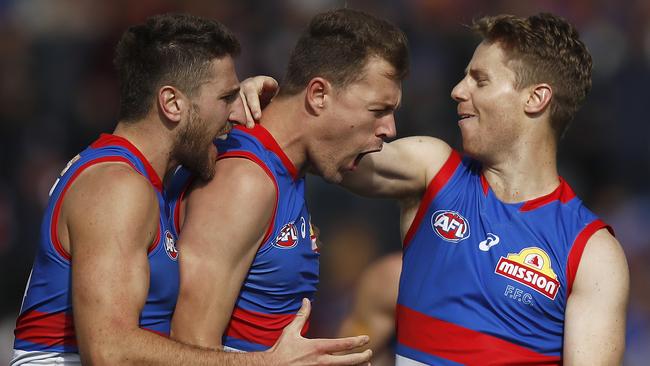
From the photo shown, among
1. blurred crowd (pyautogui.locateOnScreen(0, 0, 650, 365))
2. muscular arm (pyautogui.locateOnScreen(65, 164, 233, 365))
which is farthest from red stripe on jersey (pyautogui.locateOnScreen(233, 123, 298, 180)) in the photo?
blurred crowd (pyautogui.locateOnScreen(0, 0, 650, 365))

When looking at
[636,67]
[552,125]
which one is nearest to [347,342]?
[552,125]

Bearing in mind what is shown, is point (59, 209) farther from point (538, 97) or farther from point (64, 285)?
point (538, 97)

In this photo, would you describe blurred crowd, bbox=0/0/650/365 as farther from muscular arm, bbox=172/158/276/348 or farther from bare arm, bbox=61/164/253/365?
bare arm, bbox=61/164/253/365

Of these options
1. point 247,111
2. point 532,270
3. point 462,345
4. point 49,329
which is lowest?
point 49,329

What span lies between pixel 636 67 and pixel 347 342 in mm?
6010

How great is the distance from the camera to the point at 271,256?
4.30m

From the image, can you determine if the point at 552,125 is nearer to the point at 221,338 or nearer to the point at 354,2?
the point at 221,338

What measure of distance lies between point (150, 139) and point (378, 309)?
210cm

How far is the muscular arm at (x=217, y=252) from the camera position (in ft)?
13.3

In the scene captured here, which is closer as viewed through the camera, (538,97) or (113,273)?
(113,273)

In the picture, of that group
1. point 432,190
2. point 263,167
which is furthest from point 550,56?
point 263,167

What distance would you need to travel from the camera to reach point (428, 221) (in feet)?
15.8

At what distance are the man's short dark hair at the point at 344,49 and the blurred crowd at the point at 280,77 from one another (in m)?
3.98

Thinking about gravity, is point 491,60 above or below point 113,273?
above
